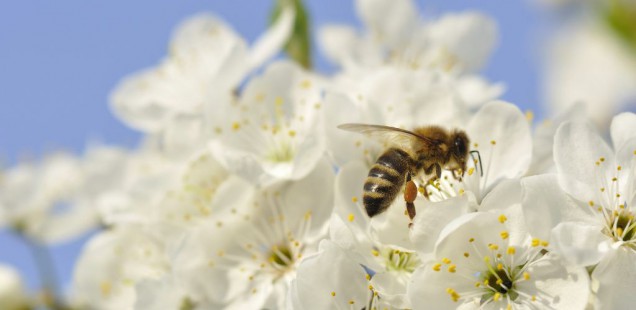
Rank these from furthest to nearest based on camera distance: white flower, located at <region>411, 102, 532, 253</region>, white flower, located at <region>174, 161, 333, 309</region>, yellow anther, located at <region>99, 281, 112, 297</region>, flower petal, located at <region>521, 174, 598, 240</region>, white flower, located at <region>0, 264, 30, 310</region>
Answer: white flower, located at <region>0, 264, 30, 310</region>
yellow anther, located at <region>99, 281, 112, 297</region>
white flower, located at <region>174, 161, 333, 309</region>
white flower, located at <region>411, 102, 532, 253</region>
flower petal, located at <region>521, 174, 598, 240</region>

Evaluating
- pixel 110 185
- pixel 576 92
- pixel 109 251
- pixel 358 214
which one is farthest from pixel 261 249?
pixel 576 92

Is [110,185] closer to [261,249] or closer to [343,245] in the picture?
[261,249]

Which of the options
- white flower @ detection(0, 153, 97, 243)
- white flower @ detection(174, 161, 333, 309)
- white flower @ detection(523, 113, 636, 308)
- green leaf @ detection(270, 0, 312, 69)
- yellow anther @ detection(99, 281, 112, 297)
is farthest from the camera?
white flower @ detection(0, 153, 97, 243)

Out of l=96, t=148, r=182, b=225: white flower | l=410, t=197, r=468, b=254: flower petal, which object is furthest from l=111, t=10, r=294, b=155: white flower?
l=410, t=197, r=468, b=254: flower petal

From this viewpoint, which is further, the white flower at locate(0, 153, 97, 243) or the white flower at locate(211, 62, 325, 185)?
the white flower at locate(0, 153, 97, 243)

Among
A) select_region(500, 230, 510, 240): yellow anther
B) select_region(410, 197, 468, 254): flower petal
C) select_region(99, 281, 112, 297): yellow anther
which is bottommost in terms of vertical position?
select_region(500, 230, 510, 240): yellow anther

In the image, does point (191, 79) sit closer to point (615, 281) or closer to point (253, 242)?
point (253, 242)

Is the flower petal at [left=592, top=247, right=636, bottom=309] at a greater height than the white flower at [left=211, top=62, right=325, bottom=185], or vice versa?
the white flower at [left=211, top=62, right=325, bottom=185]

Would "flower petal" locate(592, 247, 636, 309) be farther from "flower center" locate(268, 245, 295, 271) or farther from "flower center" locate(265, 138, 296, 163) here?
"flower center" locate(265, 138, 296, 163)
